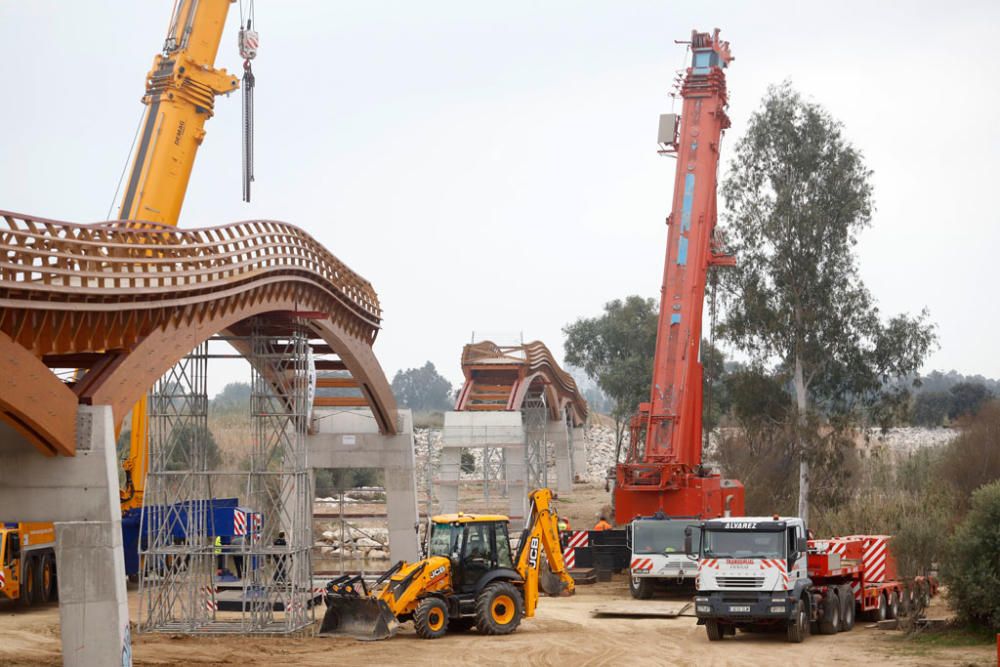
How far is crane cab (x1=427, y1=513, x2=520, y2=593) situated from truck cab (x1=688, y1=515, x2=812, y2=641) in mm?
3976

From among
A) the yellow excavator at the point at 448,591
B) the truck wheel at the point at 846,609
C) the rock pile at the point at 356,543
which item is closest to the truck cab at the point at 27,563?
the yellow excavator at the point at 448,591

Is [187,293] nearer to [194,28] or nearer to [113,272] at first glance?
[113,272]

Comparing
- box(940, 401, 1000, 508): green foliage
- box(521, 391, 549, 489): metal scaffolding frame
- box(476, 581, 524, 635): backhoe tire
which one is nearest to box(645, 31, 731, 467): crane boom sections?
box(476, 581, 524, 635): backhoe tire

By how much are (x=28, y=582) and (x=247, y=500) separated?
309 inches

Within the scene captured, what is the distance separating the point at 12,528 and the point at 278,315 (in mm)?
9659

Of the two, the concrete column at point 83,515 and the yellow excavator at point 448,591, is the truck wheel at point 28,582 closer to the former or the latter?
the yellow excavator at point 448,591

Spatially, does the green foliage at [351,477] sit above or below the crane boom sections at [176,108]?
below

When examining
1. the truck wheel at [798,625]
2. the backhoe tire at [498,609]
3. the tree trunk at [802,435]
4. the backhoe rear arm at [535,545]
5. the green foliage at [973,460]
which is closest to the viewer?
the truck wheel at [798,625]

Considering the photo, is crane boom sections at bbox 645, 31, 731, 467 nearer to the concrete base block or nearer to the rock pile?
the rock pile

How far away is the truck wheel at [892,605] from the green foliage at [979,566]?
3.65m

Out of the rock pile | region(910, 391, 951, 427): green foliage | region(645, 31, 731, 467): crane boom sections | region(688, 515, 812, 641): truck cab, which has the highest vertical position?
region(645, 31, 731, 467): crane boom sections

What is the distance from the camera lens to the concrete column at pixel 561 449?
79.9m

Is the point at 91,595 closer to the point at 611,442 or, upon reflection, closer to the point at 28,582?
the point at 28,582

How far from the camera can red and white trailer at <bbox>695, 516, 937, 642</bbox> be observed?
82.2 feet
